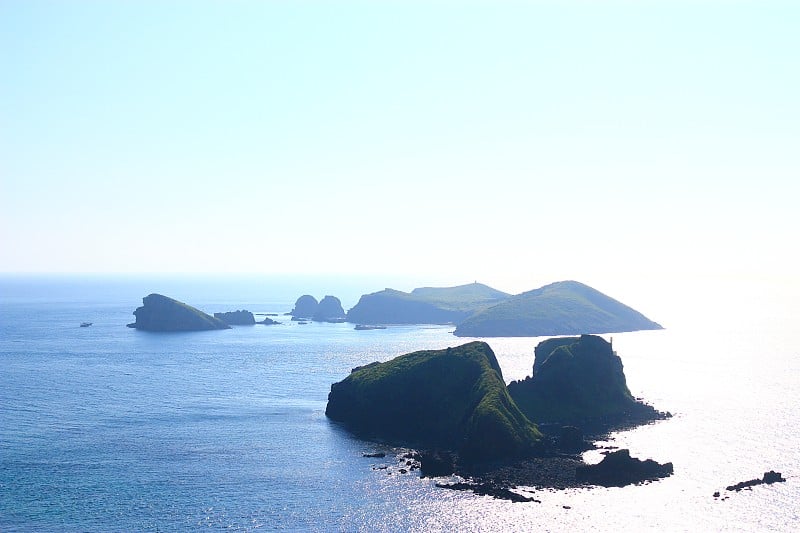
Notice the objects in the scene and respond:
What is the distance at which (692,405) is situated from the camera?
6437 inches

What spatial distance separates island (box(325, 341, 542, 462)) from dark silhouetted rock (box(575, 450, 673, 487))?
12698 mm

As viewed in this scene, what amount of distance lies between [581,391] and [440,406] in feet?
111

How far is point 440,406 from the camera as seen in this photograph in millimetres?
138125

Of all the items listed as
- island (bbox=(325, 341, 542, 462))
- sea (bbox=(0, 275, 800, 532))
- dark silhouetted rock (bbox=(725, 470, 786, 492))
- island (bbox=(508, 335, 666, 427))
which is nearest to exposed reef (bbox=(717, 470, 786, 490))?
dark silhouetted rock (bbox=(725, 470, 786, 492))

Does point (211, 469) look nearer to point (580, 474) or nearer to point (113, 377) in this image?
point (580, 474)

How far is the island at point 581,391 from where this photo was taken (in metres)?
147

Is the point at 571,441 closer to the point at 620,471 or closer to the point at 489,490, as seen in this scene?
the point at 620,471

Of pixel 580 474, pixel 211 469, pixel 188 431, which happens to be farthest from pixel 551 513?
pixel 188 431

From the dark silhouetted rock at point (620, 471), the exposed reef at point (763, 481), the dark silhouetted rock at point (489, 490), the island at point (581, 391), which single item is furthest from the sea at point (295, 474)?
the island at point (581, 391)

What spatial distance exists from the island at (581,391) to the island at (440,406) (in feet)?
37.1

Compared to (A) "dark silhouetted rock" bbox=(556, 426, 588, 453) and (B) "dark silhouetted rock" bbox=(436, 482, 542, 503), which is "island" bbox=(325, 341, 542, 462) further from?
(B) "dark silhouetted rock" bbox=(436, 482, 542, 503)

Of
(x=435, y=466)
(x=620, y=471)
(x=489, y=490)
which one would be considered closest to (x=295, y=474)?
(x=435, y=466)

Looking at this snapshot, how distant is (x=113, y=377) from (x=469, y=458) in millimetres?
119661

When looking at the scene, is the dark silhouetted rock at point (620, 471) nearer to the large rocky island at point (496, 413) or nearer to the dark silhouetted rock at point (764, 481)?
the large rocky island at point (496, 413)
